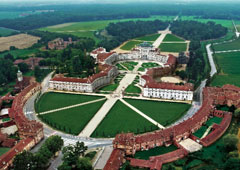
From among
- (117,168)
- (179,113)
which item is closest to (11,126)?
(117,168)

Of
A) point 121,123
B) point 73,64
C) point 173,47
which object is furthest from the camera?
point 173,47

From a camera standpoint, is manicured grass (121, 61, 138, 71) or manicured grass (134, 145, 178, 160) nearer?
manicured grass (134, 145, 178, 160)

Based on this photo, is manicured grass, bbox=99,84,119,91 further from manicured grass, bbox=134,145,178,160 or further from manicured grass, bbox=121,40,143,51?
manicured grass, bbox=121,40,143,51

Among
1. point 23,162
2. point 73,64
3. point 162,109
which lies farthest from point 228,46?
point 23,162

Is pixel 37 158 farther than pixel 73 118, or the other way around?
pixel 73 118

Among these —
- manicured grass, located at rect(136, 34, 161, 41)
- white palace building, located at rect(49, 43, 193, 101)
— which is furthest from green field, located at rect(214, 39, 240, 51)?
manicured grass, located at rect(136, 34, 161, 41)

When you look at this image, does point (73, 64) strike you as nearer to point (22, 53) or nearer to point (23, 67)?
point (23, 67)

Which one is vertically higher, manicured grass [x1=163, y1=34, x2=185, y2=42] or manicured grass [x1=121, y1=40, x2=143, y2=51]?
manicured grass [x1=163, y1=34, x2=185, y2=42]
